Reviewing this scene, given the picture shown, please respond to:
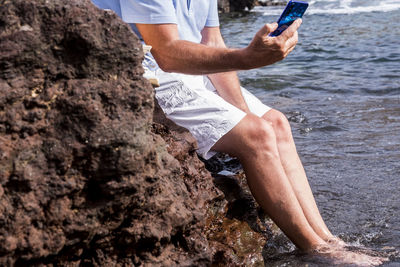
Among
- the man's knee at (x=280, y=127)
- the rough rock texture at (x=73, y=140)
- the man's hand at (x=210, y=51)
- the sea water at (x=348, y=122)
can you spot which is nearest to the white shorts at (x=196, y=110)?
the man's hand at (x=210, y=51)

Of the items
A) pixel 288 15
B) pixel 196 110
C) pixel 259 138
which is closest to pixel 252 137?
pixel 259 138

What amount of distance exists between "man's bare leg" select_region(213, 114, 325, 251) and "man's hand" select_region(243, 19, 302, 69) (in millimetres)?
358

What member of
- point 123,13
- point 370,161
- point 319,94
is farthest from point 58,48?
point 319,94

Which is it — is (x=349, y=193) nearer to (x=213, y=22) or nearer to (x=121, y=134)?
(x=213, y=22)

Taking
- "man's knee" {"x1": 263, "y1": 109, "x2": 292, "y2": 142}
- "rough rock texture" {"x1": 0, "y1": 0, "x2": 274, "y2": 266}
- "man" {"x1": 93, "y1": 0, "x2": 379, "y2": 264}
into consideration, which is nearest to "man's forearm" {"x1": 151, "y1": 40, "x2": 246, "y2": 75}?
"man" {"x1": 93, "y1": 0, "x2": 379, "y2": 264}

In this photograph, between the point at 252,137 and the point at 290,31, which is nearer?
the point at 290,31

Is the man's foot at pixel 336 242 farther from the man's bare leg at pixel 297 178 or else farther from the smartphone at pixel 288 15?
the smartphone at pixel 288 15

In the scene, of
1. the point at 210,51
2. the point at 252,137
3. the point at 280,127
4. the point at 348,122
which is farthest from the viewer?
the point at 348,122

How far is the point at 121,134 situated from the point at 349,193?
247 cm

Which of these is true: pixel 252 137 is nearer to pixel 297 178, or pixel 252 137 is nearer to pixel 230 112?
pixel 230 112

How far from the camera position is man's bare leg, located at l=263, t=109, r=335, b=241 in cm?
294

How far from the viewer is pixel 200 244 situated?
7.41 ft

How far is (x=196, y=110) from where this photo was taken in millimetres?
2939

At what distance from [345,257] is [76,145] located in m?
1.58
